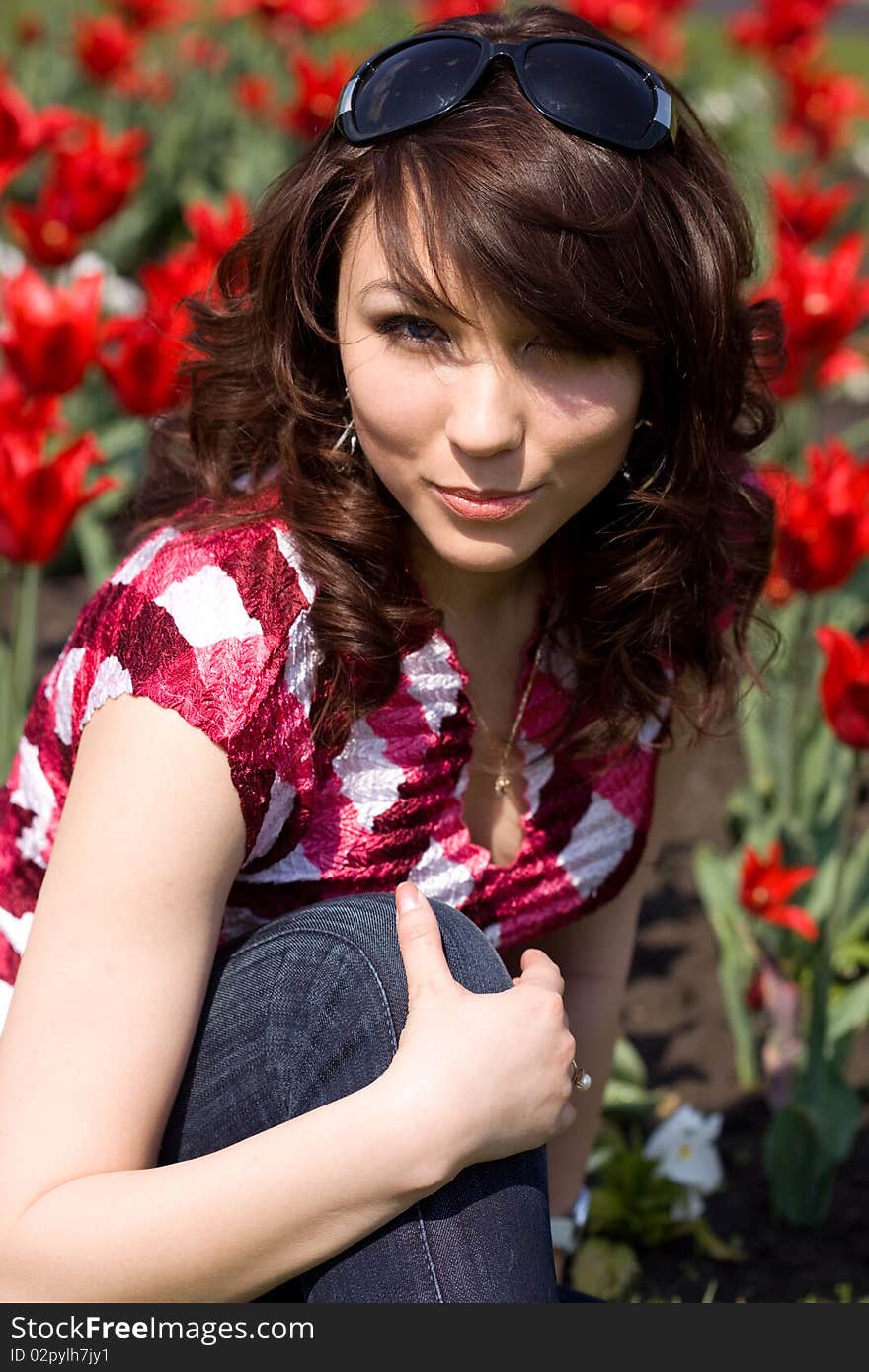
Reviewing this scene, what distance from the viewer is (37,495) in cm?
194

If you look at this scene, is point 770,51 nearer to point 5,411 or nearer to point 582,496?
point 5,411

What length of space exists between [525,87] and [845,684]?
822mm

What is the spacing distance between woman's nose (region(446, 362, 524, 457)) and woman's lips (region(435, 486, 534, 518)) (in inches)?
1.9

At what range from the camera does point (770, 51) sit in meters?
5.17

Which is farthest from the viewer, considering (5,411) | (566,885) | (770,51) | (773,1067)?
(770,51)

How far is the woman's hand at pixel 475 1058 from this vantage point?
1238mm

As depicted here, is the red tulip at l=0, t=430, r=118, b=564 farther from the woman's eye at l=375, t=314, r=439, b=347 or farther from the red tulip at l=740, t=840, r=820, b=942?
the red tulip at l=740, t=840, r=820, b=942

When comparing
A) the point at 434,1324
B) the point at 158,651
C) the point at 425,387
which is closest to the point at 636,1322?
the point at 434,1324

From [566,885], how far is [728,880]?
0.82m

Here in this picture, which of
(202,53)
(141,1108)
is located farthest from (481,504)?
(202,53)

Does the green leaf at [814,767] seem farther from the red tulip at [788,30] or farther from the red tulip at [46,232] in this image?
the red tulip at [788,30]

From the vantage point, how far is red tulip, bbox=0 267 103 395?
7.38ft

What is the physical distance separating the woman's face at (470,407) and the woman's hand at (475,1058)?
0.33 m

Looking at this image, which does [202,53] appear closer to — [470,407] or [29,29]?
[29,29]
